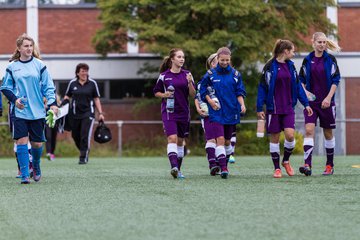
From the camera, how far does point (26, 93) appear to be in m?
13.1

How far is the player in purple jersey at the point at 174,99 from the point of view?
14.0m

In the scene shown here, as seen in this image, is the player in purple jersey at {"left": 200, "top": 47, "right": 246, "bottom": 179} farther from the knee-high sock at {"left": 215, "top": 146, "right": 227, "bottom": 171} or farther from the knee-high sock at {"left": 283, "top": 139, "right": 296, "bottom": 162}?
the knee-high sock at {"left": 283, "top": 139, "right": 296, "bottom": 162}

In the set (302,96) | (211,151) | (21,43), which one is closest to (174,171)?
(211,151)

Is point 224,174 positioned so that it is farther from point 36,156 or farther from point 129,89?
point 129,89

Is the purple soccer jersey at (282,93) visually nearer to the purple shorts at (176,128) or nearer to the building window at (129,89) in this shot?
the purple shorts at (176,128)

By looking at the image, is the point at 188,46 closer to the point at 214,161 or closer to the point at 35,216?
the point at 214,161

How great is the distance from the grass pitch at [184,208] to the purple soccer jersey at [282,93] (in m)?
0.90

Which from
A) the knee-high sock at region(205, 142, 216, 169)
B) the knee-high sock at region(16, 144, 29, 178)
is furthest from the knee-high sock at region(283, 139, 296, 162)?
the knee-high sock at region(16, 144, 29, 178)

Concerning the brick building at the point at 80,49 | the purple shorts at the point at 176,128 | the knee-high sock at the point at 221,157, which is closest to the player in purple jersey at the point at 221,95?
the knee-high sock at the point at 221,157

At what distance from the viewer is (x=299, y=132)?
105 ft

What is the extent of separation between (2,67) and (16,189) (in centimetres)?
2167

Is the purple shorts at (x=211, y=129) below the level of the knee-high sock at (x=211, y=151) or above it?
above

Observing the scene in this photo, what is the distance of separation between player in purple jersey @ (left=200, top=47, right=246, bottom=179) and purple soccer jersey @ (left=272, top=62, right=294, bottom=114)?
480 mm

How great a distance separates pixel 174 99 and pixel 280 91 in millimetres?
1448
